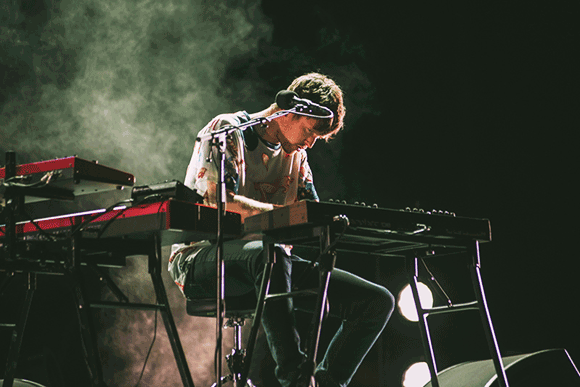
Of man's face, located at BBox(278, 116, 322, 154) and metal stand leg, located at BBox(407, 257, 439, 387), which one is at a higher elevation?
man's face, located at BBox(278, 116, 322, 154)

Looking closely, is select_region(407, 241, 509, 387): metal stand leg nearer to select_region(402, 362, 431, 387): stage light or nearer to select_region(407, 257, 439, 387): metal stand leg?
select_region(407, 257, 439, 387): metal stand leg

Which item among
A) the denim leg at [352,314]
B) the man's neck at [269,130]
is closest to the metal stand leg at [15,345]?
the denim leg at [352,314]

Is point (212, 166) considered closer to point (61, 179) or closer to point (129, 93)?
point (61, 179)

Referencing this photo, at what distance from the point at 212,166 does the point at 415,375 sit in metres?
2.21

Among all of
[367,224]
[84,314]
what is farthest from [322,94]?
[84,314]

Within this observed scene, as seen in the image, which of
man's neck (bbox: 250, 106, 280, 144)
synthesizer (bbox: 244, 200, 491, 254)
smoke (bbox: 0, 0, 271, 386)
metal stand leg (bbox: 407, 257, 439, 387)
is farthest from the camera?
smoke (bbox: 0, 0, 271, 386)

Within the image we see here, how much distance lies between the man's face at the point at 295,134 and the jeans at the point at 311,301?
1.88 feet

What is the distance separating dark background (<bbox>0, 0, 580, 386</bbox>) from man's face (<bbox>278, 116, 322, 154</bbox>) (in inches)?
48.6

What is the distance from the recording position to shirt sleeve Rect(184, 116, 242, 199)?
2.03 meters

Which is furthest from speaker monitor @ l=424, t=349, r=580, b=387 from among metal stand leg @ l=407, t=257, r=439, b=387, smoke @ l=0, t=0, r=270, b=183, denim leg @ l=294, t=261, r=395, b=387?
smoke @ l=0, t=0, r=270, b=183

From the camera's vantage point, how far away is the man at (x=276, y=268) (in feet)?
5.82

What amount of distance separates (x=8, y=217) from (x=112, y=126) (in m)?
1.79

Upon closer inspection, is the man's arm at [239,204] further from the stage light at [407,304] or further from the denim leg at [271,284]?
the stage light at [407,304]

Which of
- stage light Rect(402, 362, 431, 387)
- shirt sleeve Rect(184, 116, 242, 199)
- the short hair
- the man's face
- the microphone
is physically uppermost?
the short hair
